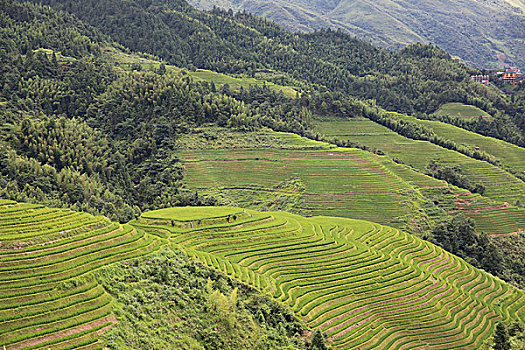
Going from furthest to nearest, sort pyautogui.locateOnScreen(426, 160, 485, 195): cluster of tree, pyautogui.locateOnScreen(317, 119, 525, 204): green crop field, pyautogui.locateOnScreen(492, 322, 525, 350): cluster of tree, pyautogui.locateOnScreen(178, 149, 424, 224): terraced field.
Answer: pyautogui.locateOnScreen(317, 119, 525, 204): green crop field, pyautogui.locateOnScreen(426, 160, 485, 195): cluster of tree, pyautogui.locateOnScreen(178, 149, 424, 224): terraced field, pyautogui.locateOnScreen(492, 322, 525, 350): cluster of tree

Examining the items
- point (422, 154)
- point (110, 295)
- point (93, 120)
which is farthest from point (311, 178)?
point (110, 295)

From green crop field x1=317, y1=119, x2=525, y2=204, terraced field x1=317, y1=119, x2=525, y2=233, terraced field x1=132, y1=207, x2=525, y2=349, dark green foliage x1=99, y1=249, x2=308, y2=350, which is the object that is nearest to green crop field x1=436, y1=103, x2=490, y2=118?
terraced field x1=317, y1=119, x2=525, y2=233

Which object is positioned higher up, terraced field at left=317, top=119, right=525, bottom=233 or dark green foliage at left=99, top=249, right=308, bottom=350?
dark green foliage at left=99, top=249, right=308, bottom=350

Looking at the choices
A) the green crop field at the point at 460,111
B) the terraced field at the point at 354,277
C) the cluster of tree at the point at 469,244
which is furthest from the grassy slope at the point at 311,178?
the green crop field at the point at 460,111

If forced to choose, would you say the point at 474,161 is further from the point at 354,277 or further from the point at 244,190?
the point at 354,277

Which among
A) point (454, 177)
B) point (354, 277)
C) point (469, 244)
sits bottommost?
point (469, 244)

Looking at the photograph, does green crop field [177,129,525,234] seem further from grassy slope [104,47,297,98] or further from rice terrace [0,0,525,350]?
grassy slope [104,47,297,98]

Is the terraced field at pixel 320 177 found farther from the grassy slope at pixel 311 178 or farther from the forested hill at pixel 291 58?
the forested hill at pixel 291 58
